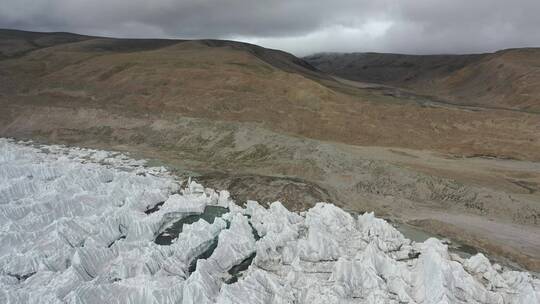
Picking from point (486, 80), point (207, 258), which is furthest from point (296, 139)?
point (486, 80)

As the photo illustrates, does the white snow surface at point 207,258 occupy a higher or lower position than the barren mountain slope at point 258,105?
lower

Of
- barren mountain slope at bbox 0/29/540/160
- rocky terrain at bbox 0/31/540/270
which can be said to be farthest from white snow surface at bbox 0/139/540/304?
barren mountain slope at bbox 0/29/540/160

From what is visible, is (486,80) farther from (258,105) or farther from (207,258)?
(207,258)

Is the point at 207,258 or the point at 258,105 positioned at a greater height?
the point at 258,105

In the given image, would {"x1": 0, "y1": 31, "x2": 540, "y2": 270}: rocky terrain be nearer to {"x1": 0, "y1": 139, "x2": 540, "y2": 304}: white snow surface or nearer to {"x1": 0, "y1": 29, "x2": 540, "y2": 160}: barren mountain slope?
{"x1": 0, "y1": 29, "x2": 540, "y2": 160}: barren mountain slope

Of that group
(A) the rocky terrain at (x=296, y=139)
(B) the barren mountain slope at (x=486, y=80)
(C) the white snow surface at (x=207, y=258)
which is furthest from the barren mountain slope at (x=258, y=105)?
(B) the barren mountain slope at (x=486, y=80)

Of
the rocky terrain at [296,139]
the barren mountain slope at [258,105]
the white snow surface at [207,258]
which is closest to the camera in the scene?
the white snow surface at [207,258]

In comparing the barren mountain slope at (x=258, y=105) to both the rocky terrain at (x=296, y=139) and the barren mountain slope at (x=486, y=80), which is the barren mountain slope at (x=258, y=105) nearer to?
the rocky terrain at (x=296, y=139)
